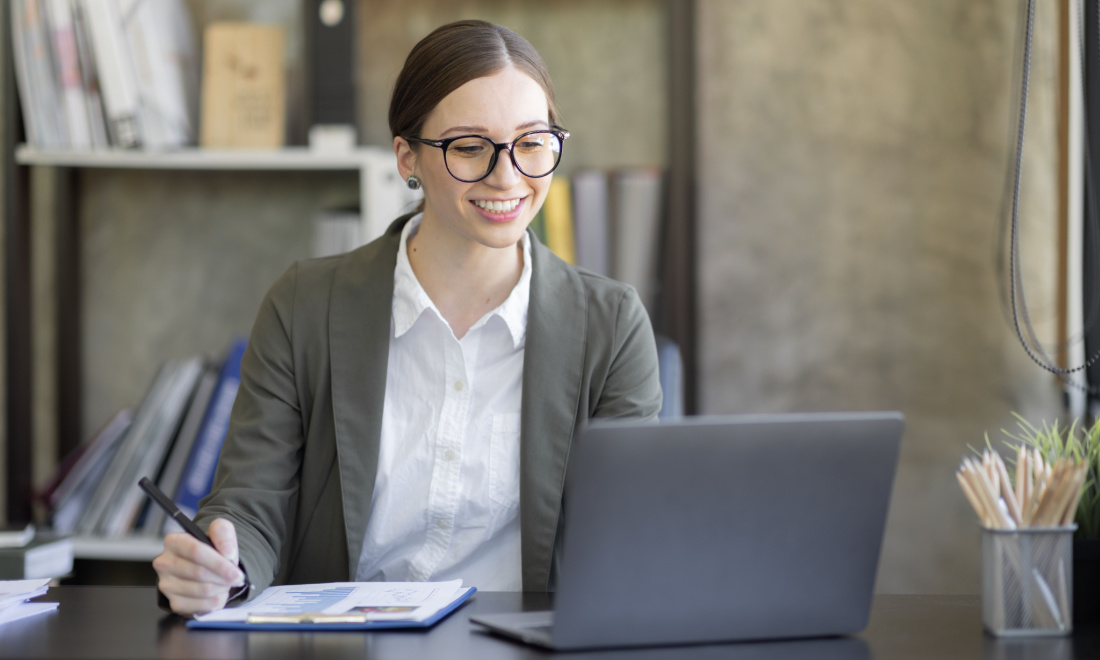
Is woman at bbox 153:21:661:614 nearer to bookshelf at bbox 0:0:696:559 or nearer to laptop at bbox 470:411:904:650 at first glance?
laptop at bbox 470:411:904:650

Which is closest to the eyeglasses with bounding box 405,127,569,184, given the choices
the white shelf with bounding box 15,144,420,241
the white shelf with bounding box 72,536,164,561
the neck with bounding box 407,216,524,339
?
the neck with bounding box 407,216,524,339

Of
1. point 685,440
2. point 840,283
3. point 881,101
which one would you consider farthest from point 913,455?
point 685,440

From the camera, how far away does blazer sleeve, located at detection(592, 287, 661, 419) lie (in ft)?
4.43

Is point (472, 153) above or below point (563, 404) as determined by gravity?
above

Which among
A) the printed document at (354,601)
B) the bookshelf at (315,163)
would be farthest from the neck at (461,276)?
the bookshelf at (315,163)

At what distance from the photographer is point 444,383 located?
135 centimetres

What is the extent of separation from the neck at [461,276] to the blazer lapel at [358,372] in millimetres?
56

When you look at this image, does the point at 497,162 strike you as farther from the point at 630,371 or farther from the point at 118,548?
the point at 118,548

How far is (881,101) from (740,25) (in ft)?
1.13

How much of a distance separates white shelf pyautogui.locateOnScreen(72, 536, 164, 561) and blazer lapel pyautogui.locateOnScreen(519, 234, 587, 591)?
987 mm

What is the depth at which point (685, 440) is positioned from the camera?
2.65ft

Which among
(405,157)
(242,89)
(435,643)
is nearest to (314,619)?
(435,643)

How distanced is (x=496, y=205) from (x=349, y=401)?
325 mm

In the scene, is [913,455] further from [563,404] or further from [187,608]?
[187,608]
